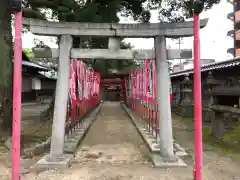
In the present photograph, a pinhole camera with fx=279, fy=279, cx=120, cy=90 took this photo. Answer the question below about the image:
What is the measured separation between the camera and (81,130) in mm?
9789

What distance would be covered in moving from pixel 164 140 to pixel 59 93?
8.26 ft

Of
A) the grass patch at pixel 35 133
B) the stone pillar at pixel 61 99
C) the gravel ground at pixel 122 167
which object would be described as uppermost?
the stone pillar at pixel 61 99

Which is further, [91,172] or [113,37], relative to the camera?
[113,37]

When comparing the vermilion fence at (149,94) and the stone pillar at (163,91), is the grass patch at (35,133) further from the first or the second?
the stone pillar at (163,91)

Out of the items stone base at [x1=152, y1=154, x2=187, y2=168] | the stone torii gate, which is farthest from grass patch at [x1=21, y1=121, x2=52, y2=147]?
stone base at [x1=152, y1=154, x2=187, y2=168]

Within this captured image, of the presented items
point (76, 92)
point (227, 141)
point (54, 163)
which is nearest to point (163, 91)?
point (54, 163)

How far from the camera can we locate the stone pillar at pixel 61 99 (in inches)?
239

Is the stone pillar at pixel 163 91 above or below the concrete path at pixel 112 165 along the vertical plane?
above

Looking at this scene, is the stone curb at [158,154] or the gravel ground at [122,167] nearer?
the gravel ground at [122,167]

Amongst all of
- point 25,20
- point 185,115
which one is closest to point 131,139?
point 25,20

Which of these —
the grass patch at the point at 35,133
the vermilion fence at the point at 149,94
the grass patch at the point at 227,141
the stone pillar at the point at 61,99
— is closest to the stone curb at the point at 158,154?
the vermilion fence at the point at 149,94

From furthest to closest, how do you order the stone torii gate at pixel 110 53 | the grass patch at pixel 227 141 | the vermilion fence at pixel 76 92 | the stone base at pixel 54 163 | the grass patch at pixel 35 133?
the grass patch at pixel 35 133, the vermilion fence at pixel 76 92, the grass patch at pixel 227 141, the stone torii gate at pixel 110 53, the stone base at pixel 54 163

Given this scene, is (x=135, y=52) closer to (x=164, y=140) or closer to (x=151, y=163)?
(x=164, y=140)

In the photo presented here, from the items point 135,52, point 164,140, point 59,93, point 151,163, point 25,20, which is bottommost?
point 151,163
